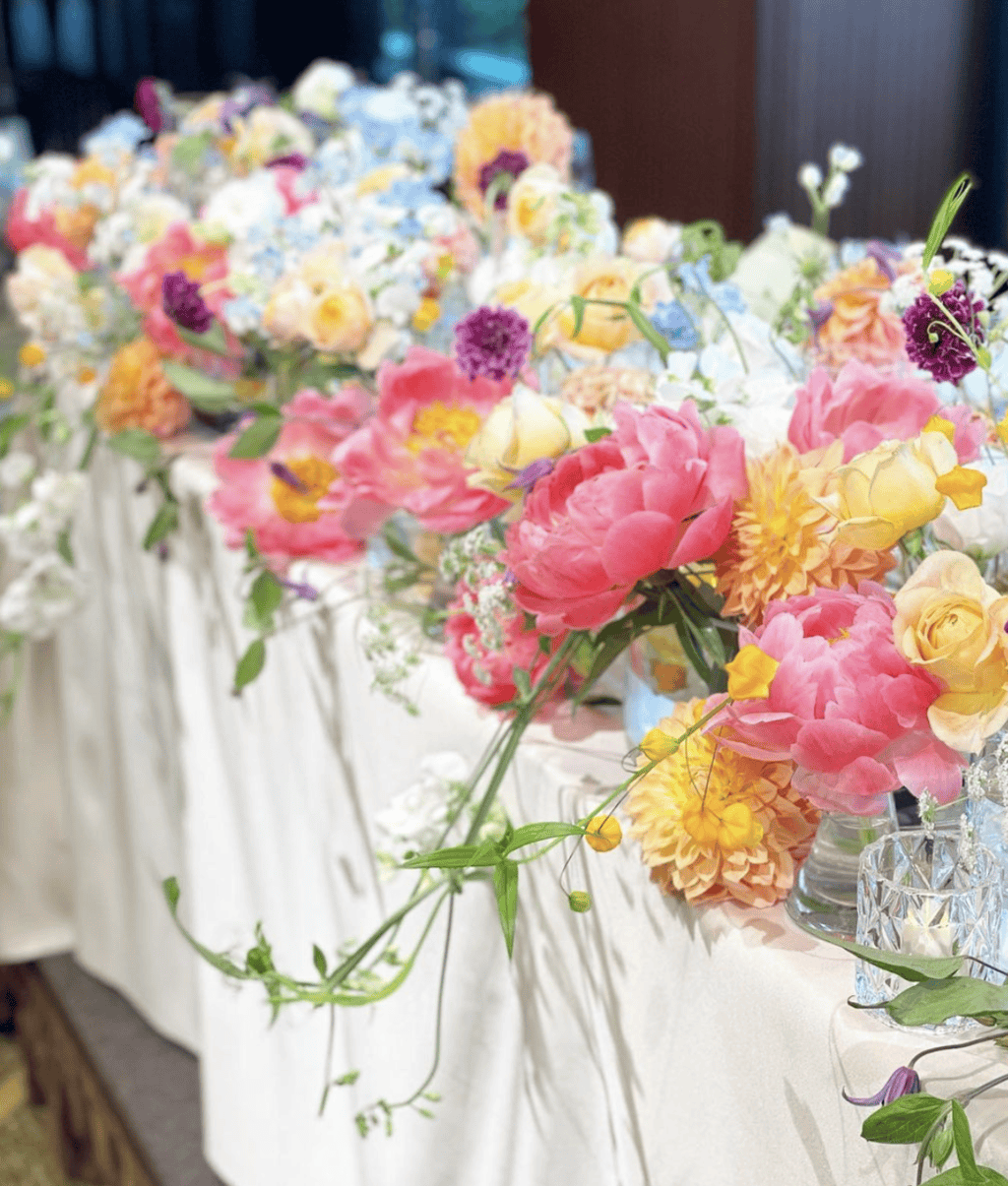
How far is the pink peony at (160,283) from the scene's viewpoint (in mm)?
1355

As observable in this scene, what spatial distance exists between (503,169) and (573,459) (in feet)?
1.97

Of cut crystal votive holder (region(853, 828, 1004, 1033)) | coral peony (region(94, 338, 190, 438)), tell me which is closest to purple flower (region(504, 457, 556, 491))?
cut crystal votive holder (region(853, 828, 1004, 1033))

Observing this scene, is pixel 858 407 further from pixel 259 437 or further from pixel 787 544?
pixel 259 437

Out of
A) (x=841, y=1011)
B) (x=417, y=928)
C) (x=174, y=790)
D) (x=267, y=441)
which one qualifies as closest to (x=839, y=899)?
(x=841, y=1011)

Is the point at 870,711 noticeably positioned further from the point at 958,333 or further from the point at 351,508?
the point at 351,508

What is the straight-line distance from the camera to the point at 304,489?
3.55ft

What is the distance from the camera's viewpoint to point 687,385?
2.26 ft

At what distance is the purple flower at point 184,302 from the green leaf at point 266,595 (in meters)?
0.24

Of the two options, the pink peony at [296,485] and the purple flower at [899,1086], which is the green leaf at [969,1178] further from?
the pink peony at [296,485]

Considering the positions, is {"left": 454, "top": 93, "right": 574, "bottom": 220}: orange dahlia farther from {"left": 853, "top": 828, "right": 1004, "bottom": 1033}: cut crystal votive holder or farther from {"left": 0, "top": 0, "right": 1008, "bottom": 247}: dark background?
{"left": 0, "top": 0, "right": 1008, "bottom": 247}: dark background

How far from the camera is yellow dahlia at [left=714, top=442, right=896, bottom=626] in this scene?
61 cm

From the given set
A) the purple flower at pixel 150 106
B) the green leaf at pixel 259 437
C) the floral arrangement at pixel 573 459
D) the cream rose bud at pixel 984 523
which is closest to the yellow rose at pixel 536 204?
the floral arrangement at pixel 573 459

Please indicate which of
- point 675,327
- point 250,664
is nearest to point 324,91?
point 250,664

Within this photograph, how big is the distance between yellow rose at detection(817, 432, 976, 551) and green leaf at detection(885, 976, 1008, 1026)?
0.53 ft
